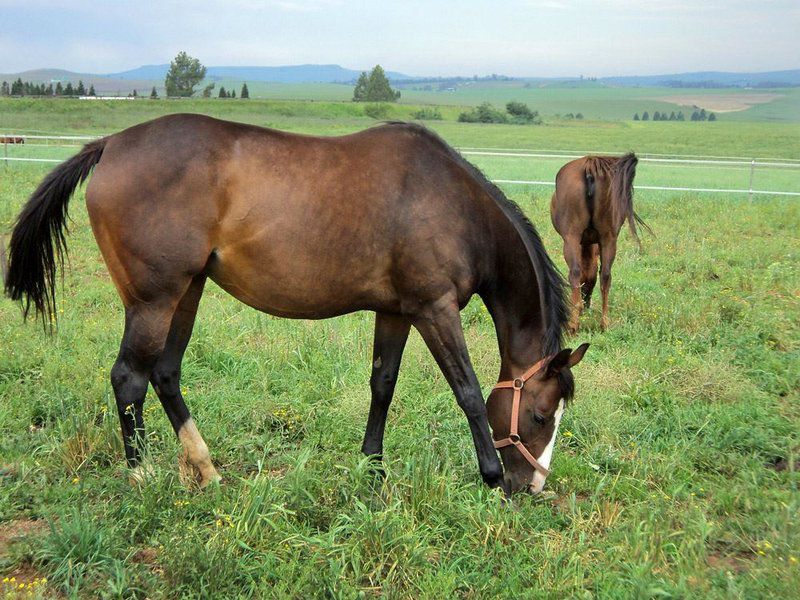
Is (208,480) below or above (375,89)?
below

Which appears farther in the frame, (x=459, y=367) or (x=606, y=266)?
(x=606, y=266)

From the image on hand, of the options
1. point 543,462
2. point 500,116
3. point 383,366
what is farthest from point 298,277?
point 500,116

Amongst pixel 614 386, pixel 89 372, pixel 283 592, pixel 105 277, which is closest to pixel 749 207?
pixel 614 386

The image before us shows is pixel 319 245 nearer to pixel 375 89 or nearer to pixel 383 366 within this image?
pixel 383 366

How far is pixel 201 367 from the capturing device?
20.1ft

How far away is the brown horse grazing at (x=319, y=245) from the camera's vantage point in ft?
13.1

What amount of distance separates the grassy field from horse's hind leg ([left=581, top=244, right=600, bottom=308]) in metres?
0.38

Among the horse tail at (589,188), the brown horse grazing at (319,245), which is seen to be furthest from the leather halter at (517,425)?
the horse tail at (589,188)

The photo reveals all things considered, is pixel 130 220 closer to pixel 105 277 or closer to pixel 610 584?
pixel 610 584

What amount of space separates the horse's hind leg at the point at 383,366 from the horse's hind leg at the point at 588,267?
4.78m

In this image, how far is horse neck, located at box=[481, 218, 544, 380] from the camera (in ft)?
14.0

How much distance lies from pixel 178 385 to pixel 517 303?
6.76 feet

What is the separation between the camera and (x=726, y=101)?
393ft

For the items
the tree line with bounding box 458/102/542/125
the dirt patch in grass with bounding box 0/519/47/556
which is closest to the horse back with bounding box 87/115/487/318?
the dirt patch in grass with bounding box 0/519/47/556
